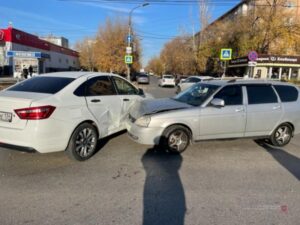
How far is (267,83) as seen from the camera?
21.0ft

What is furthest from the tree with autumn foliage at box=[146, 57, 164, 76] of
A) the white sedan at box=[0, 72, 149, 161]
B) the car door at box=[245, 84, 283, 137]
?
the white sedan at box=[0, 72, 149, 161]

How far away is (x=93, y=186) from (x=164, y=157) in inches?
71.9

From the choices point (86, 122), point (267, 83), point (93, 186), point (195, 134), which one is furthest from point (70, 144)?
point (267, 83)

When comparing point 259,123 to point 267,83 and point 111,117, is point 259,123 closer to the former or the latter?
point 267,83

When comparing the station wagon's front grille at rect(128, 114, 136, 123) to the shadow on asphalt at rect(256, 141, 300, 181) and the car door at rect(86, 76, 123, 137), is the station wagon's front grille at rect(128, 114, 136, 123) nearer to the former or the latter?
the car door at rect(86, 76, 123, 137)

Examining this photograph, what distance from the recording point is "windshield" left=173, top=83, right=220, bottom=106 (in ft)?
19.7

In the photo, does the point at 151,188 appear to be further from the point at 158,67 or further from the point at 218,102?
the point at 158,67

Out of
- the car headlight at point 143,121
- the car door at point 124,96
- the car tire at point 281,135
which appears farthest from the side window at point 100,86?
the car tire at point 281,135

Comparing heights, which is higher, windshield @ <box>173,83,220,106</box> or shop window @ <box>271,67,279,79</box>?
shop window @ <box>271,67,279,79</box>

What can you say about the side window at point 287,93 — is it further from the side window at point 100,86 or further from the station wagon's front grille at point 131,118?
the side window at point 100,86

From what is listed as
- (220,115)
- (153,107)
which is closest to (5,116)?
(153,107)

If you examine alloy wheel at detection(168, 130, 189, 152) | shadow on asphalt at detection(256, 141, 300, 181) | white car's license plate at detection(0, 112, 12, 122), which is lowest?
shadow on asphalt at detection(256, 141, 300, 181)

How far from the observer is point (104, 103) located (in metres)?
5.69

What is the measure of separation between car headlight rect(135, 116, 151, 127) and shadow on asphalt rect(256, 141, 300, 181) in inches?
110
